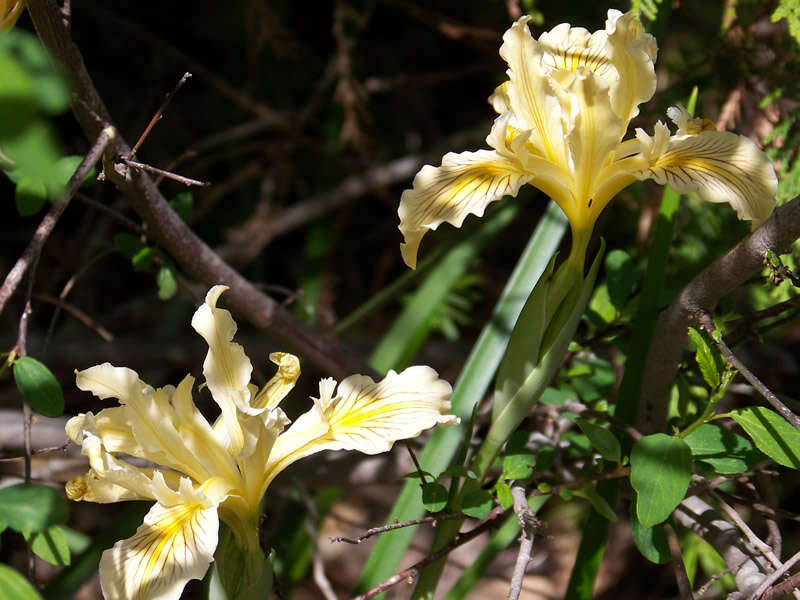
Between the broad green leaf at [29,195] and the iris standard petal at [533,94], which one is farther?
the broad green leaf at [29,195]

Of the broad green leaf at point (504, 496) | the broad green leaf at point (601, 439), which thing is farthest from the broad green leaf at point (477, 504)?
the broad green leaf at point (601, 439)

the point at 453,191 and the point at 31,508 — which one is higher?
the point at 453,191

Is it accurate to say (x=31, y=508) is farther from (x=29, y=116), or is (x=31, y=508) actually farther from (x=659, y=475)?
(x=659, y=475)

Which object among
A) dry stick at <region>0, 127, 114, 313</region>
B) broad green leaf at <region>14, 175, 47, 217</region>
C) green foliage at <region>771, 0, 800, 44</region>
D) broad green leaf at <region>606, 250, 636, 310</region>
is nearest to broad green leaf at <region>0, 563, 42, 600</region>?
dry stick at <region>0, 127, 114, 313</region>

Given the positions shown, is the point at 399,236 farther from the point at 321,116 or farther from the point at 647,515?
the point at 647,515

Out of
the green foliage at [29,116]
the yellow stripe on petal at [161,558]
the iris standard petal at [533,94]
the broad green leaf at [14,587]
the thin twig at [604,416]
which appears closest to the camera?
the green foliage at [29,116]

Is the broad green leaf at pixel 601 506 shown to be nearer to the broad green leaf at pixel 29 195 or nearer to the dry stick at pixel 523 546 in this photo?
the dry stick at pixel 523 546

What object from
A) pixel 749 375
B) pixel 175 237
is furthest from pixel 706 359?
pixel 175 237
